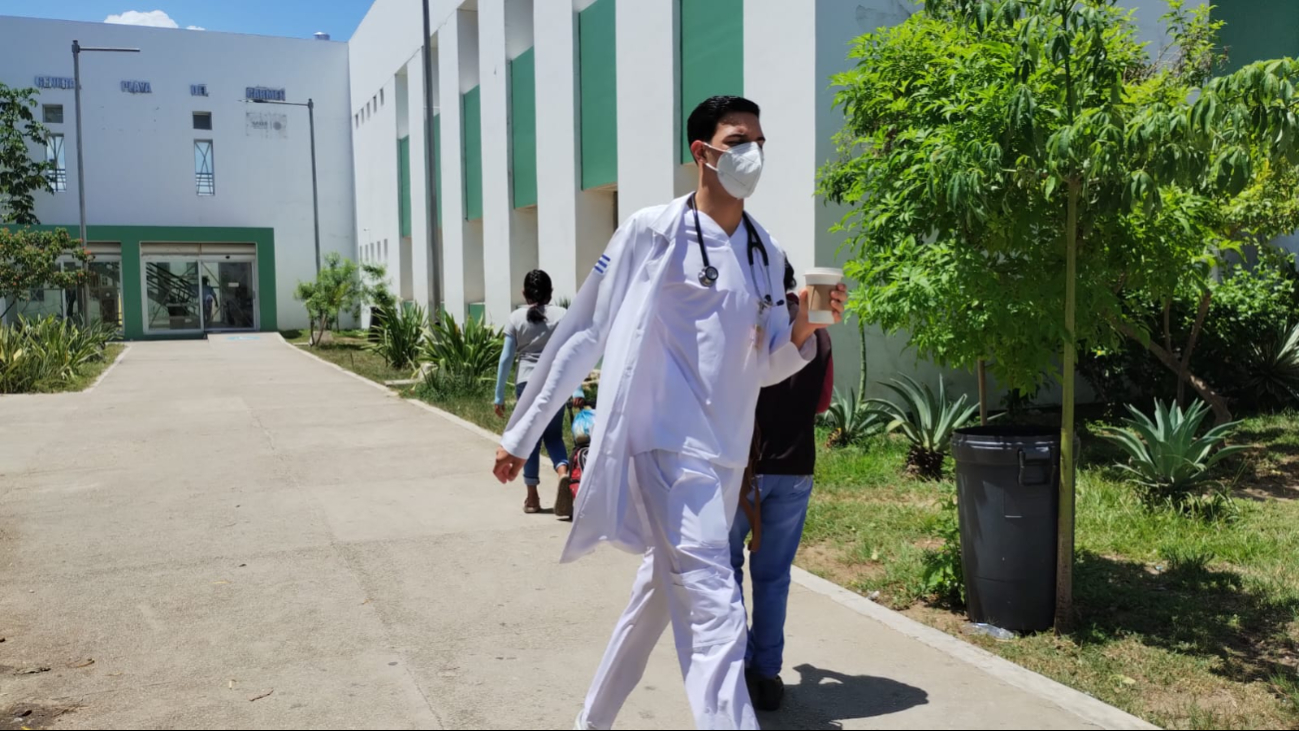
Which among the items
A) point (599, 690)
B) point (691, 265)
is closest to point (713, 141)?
point (691, 265)

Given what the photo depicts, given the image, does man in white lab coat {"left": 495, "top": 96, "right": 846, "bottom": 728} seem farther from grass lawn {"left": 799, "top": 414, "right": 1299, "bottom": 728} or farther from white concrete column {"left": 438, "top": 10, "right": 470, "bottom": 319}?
white concrete column {"left": 438, "top": 10, "right": 470, "bottom": 319}

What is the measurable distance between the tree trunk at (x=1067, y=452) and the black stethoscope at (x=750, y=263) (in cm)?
198

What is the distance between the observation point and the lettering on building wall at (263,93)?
126 feet

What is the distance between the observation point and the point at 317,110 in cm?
3991

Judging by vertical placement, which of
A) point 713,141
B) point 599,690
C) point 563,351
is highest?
point 713,141

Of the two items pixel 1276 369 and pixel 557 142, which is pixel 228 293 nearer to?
pixel 557 142

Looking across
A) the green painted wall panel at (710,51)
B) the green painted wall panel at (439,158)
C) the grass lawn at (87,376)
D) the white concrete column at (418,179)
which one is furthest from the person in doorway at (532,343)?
the white concrete column at (418,179)

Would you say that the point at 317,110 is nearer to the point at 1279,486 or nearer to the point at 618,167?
the point at 618,167

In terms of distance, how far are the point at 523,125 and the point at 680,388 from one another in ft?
60.4

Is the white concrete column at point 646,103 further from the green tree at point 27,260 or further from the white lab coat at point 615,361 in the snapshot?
the green tree at point 27,260

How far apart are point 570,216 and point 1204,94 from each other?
14639 mm

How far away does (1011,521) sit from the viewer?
15.7 ft

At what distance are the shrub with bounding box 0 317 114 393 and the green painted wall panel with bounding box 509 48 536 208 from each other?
29.6 ft

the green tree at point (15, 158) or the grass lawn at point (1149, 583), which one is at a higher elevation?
the green tree at point (15, 158)
